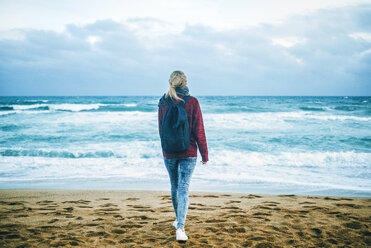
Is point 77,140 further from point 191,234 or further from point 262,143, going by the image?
point 191,234

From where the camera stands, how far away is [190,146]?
264 centimetres

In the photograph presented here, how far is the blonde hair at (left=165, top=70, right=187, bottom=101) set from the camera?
8.48 feet

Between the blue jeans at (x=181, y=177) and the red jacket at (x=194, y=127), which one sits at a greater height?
the red jacket at (x=194, y=127)

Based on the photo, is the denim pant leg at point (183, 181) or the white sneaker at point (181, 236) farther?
the white sneaker at point (181, 236)

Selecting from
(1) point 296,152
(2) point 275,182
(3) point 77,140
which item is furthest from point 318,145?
(3) point 77,140

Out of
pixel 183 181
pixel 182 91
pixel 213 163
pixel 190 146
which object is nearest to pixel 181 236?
pixel 183 181

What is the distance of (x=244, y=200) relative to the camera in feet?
14.7

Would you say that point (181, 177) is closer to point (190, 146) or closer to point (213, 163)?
point (190, 146)

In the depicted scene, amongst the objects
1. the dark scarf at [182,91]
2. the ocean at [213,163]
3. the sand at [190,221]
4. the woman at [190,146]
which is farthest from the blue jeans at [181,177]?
the ocean at [213,163]

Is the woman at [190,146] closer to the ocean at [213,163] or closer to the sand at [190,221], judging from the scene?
the sand at [190,221]

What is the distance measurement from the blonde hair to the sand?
1516mm

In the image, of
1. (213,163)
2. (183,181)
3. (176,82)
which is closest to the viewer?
(176,82)

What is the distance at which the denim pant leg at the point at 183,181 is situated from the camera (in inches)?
105

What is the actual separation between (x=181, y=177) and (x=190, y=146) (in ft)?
1.09
